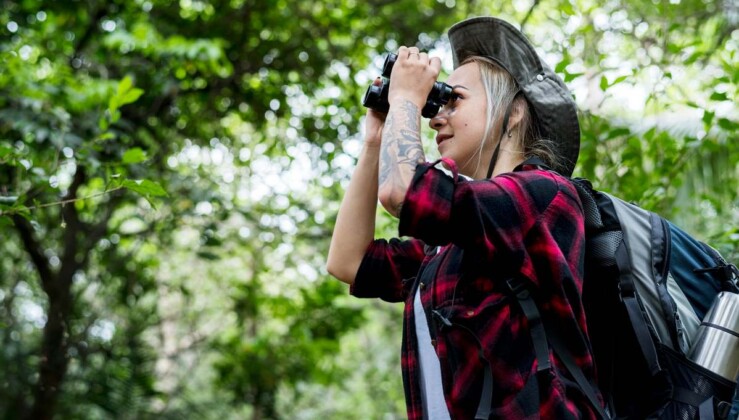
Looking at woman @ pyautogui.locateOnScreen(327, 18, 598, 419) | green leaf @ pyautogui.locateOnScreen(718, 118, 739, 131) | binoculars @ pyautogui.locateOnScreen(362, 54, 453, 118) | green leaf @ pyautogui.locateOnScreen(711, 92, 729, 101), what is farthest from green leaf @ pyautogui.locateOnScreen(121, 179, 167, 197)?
green leaf @ pyautogui.locateOnScreen(718, 118, 739, 131)

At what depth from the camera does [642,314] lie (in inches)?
63.3

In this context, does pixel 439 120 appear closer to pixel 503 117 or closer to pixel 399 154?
pixel 503 117

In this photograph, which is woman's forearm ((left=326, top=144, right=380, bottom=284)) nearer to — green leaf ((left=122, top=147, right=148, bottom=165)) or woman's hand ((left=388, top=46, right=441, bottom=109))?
woman's hand ((left=388, top=46, right=441, bottom=109))

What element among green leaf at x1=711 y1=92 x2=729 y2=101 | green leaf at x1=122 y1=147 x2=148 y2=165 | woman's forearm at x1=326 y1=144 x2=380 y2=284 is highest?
green leaf at x1=711 y1=92 x2=729 y2=101

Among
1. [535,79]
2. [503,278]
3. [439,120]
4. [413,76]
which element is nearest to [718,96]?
[535,79]

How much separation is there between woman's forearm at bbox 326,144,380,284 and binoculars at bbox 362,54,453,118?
0.54ft

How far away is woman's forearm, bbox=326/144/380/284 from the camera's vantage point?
→ 6.82 ft

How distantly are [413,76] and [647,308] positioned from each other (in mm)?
735

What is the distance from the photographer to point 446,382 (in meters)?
1.64

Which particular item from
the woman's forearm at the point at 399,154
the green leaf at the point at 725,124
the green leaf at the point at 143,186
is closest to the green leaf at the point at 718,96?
the green leaf at the point at 725,124

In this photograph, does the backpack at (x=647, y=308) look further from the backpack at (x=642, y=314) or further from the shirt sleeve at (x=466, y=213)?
the shirt sleeve at (x=466, y=213)

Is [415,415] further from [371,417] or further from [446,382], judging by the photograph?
[371,417]

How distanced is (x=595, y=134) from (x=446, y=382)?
2.14 meters

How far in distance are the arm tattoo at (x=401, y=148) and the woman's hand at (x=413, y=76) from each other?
0.11 feet
